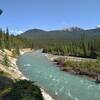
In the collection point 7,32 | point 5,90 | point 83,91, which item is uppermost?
point 7,32

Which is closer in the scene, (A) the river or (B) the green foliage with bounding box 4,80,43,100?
(B) the green foliage with bounding box 4,80,43,100

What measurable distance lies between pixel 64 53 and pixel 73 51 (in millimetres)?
9287

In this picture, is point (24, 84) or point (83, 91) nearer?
point (24, 84)

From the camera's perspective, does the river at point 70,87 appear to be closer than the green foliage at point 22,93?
No

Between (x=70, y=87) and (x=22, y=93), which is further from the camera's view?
(x=70, y=87)

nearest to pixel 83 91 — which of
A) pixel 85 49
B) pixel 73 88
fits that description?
pixel 73 88

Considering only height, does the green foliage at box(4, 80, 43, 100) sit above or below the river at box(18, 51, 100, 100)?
above

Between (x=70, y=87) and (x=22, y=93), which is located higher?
(x=22, y=93)

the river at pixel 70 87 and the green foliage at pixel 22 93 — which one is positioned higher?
the green foliage at pixel 22 93

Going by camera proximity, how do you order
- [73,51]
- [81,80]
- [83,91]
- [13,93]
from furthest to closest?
[73,51], [81,80], [83,91], [13,93]

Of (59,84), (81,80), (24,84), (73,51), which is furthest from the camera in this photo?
(73,51)

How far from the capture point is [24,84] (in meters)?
45.4

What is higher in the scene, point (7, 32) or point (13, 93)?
point (7, 32)

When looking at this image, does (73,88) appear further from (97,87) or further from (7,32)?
(7,32)
